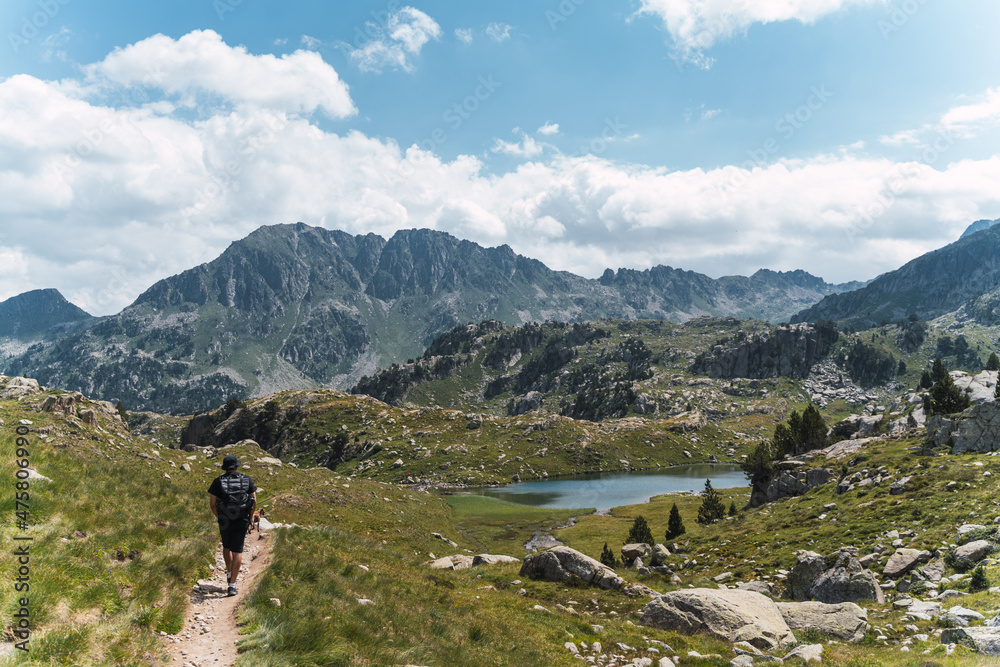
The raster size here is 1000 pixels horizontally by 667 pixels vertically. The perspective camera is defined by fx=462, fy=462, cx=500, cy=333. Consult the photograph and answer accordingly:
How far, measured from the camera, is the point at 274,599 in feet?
44.0

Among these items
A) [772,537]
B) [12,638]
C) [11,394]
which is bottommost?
[772,537]

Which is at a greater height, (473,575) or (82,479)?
(82,479)

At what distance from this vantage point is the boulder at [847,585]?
26.4 meters

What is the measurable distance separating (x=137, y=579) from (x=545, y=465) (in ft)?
609

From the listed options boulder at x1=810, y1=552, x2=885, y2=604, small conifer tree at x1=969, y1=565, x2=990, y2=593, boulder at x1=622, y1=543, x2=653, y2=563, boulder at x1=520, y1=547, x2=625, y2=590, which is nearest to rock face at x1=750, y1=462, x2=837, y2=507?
boulder at x1=622, y1=543, x2=653, y2=563

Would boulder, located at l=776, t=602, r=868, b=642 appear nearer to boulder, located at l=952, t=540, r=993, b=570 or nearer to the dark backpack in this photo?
boulder, located at l=952, t=540, r=993, b=570

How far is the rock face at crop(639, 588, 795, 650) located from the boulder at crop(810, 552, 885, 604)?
22.7 feet

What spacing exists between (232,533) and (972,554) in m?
37.2

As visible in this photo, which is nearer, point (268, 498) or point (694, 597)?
point (694, 597)

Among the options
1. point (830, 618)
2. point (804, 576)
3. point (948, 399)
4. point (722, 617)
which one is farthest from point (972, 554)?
point (948, 399)

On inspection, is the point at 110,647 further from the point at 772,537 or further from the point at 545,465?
the point at 545,465

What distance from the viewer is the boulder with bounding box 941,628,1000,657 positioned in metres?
15.9

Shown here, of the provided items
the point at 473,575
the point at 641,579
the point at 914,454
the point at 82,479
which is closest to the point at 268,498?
the point at 473,575

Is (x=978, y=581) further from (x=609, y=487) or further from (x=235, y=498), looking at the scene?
(x=609, y=487)
